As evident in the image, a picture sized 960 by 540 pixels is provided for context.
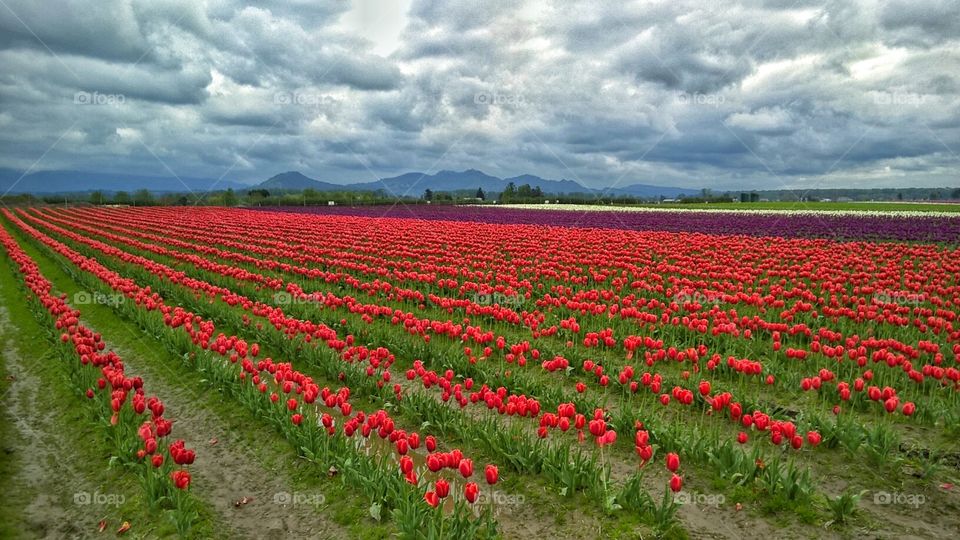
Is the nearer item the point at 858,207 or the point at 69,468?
the point at 69,468

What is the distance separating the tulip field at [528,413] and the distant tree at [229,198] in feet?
289

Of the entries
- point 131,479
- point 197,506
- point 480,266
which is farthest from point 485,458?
point 480,266

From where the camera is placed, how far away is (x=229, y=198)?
9938 cm

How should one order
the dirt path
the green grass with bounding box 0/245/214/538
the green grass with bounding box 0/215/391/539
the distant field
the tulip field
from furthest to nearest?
1. the distant field
2. the dirt path
3. the green grass with bounding box 0/245/214/538
4. the green grass with bounding box 0/215/391/539
5. the tulip field

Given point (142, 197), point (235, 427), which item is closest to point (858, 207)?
point (235, 427)

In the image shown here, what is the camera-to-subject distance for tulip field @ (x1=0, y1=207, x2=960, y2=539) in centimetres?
547

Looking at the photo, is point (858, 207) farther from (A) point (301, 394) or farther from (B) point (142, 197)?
(B) point (142, 197)

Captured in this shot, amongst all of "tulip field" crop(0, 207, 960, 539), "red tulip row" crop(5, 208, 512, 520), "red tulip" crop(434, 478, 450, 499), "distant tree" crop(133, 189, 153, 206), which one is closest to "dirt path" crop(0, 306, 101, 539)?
"tulip field" crop(0, 207, 960, 539)

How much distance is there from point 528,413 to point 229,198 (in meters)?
104

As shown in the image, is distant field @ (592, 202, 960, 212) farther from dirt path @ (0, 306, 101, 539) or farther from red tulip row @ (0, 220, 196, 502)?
dirt path @ (0, 306, 101, 539)

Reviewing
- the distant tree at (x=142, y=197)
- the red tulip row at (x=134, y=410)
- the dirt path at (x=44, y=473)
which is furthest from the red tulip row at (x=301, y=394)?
the distant tree at (x=142, y=197)

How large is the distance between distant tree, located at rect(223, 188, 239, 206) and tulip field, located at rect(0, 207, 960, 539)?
88.0 m

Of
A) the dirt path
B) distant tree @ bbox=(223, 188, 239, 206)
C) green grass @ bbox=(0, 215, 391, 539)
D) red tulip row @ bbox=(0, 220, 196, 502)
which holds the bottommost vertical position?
the dirt path

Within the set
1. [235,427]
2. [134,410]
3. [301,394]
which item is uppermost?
[301,394]
